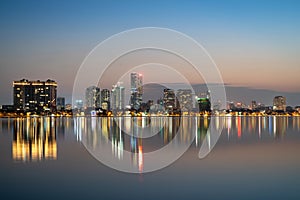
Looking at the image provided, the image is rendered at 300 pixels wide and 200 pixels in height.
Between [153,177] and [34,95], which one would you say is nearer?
[153,177]

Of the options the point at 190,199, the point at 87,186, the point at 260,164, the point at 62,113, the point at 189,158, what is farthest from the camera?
the point at 62,113

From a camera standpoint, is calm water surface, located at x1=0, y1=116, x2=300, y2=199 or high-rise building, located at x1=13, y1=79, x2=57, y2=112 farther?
high-rise building, located at x1=13, y1=79, x2=57, y2=112

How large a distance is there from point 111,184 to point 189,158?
283 inches

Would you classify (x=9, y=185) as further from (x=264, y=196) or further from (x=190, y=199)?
(x=264, y=196)

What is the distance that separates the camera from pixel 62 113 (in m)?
181

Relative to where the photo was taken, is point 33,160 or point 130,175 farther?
point 33,160

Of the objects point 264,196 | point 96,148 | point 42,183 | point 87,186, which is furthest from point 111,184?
point 96,148

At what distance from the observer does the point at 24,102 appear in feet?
607

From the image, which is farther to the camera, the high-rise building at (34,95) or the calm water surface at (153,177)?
the high-rise building at (34,95)

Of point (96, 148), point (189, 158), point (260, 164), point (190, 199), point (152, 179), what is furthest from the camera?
point (96, 148)

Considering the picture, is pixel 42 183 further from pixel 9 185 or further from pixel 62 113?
pixel 62 113

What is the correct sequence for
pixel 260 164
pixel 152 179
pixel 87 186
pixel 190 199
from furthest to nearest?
pixel 260 164 < pixel 152 179 < pixel 87 186 < pixel 190 199

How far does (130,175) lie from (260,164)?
6.22 metres

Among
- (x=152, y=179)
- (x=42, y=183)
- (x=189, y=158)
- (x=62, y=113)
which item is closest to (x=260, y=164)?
(x=189, y=158)
